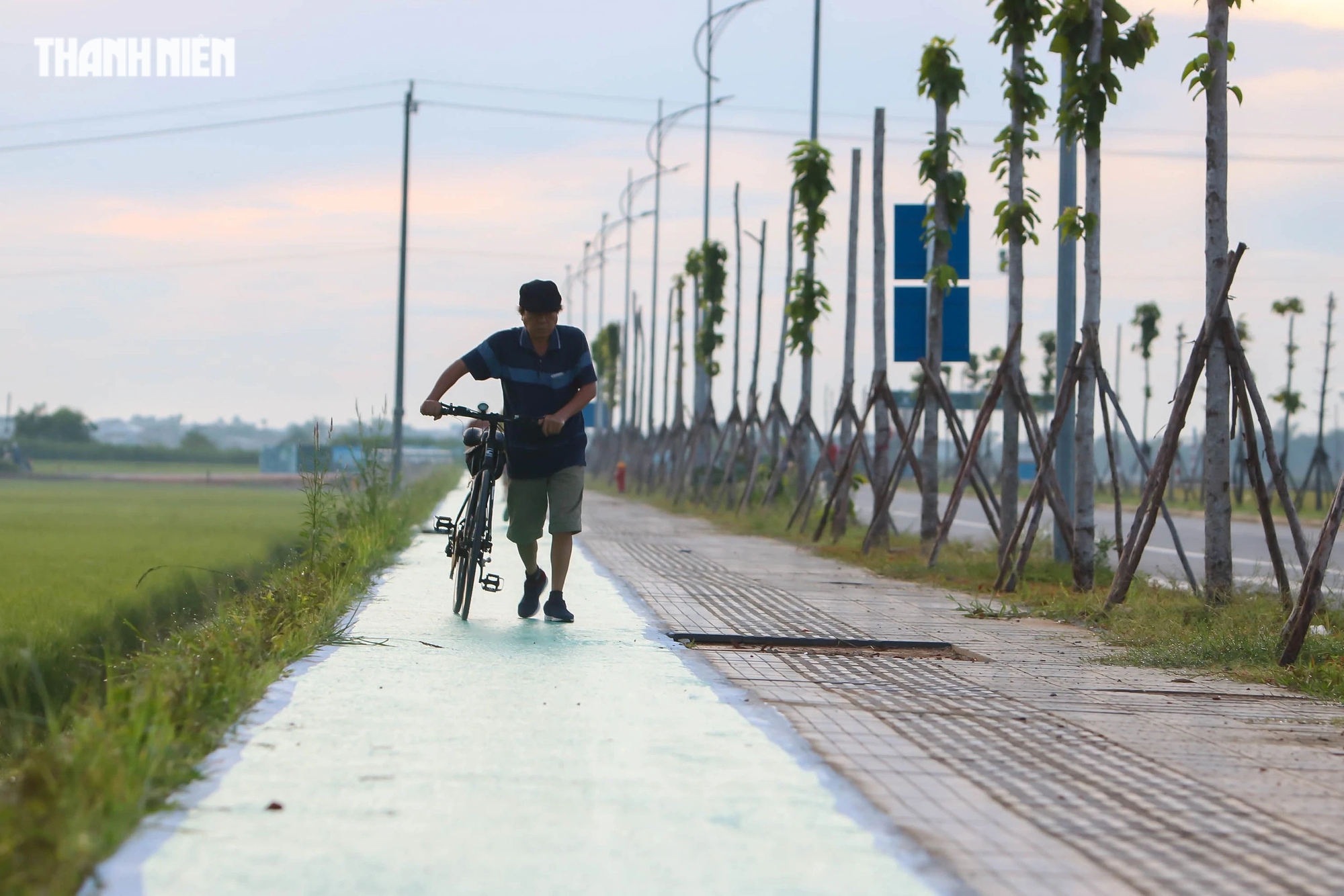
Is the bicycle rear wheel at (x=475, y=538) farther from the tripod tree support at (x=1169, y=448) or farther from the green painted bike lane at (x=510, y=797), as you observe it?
the tripod tree support at (x=1169, y=448)

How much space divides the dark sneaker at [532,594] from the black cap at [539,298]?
151cm

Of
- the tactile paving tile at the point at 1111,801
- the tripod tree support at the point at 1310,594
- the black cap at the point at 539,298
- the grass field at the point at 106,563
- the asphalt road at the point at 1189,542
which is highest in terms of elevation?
the black cap at the point at 539,298

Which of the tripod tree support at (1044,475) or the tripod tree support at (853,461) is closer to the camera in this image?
the tripod tree support at (1044,475)

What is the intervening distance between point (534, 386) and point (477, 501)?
736mm

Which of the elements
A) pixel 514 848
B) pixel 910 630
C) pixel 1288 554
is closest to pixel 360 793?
pixel 514 848

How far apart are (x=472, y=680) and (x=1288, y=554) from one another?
15827mm

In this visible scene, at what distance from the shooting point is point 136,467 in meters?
80.8

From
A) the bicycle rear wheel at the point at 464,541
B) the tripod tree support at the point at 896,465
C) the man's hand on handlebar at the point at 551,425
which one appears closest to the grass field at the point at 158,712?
the bicycle rear wheel at the point at 464,541

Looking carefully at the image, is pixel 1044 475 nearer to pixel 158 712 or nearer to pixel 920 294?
pixel 920 294

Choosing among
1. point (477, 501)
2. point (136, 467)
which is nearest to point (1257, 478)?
point (477, 501)

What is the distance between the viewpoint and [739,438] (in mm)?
30297

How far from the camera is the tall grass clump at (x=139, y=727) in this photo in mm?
3582

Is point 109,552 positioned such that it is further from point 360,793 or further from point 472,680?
point 360,793

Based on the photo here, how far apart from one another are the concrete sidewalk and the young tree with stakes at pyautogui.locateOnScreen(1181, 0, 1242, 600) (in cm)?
118
